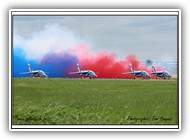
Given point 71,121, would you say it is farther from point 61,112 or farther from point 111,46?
point 111,46

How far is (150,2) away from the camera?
6840 millimetres

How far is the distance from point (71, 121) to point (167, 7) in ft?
3.94

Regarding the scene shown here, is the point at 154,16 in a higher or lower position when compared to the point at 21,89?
higher

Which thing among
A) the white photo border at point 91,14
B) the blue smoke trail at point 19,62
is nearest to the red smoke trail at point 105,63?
the white photo border at point 91,14

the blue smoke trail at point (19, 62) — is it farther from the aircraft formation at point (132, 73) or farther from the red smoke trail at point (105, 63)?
the red smoke trail at point (105, 63)

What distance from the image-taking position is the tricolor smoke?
689 cm

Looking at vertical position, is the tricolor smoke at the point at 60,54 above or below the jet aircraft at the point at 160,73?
above

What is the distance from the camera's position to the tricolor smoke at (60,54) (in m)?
6.89

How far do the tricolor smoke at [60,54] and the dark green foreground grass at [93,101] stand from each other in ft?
0.37

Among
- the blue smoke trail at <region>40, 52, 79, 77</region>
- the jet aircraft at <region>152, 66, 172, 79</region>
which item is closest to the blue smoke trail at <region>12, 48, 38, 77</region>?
the blue smoke trail at <region>40, 52, 79, 77</region>

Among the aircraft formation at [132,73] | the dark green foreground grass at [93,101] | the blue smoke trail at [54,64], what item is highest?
the blue smoke trail at [54,64]

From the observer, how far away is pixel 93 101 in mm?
6945

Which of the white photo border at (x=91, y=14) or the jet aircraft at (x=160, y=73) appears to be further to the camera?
the jet aircraft at (x=160, y=73)

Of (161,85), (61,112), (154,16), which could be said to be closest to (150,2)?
(154,16)
